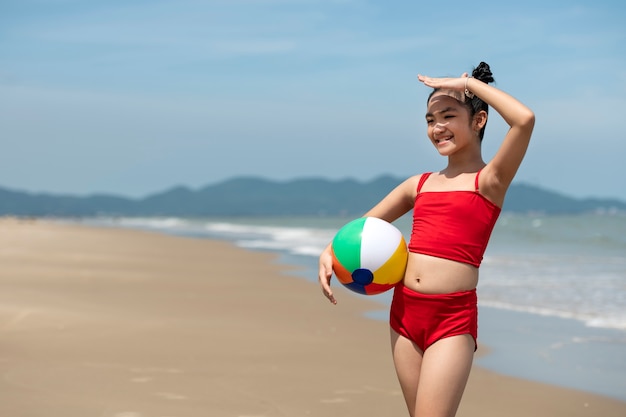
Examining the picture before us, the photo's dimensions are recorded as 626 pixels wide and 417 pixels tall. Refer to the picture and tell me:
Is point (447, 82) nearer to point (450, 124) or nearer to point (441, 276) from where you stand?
point (450, 124)

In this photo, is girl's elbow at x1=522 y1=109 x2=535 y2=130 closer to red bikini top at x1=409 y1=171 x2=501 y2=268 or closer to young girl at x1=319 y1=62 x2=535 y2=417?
young girl at x1=319 y1=62 x2=535 y2=417

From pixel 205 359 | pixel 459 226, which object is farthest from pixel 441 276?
pixel 205 359

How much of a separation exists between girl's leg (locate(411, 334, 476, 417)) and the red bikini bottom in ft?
0.13

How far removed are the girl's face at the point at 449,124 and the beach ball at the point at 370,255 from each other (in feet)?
1.44

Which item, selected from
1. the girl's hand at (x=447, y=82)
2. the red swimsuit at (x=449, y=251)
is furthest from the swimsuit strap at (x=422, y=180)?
the girl's hand at (x=447, y=82)

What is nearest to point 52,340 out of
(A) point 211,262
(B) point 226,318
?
(B) point 226,318

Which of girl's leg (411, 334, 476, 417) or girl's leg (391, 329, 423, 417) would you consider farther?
girl's leg (391, 329, 423, 417)

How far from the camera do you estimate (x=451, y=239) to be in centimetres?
340

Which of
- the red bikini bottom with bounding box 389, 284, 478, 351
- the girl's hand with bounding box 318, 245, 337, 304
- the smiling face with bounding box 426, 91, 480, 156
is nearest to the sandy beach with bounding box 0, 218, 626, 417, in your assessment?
the girl's hand with bounding box 318, 245, 337, 304

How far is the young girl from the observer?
3.28m

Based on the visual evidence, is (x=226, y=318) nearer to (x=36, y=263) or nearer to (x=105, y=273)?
(x=105, y=273)

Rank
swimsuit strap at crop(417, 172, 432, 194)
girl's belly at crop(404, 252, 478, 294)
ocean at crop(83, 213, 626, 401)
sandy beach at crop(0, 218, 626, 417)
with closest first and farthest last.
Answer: girl's belly at crop(404, 252, 478, 294), swimsuit strap at crop(417, 172, 432, 194), sandy beach at crop(0, 218, 626, 417), ocean at crop(83, 213, 626, 401)

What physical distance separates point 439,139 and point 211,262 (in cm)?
1463

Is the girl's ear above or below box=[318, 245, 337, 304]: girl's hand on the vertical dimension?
above
